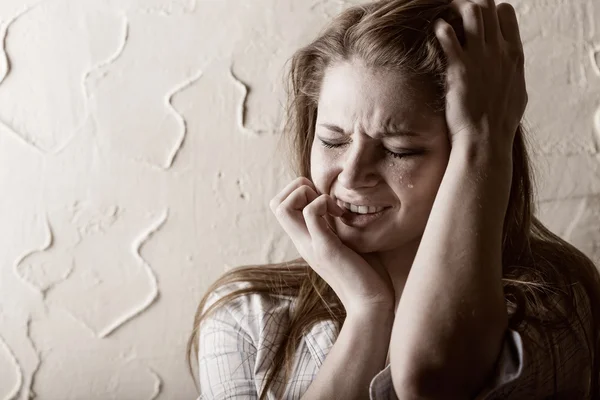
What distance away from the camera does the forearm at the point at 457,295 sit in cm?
91

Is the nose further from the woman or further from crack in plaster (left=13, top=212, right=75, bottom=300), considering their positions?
crack in plaster (left=13, top=212, right=75, bottom=300)

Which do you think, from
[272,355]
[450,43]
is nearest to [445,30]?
[450,43]

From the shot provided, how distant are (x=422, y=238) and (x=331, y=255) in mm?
139

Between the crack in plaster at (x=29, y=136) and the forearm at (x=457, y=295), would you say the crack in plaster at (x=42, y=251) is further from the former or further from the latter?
the forearm at (x=457, y=295)

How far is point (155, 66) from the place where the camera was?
1.55 metres

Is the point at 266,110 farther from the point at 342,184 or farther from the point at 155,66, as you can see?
the point at 342,184

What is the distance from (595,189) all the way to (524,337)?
2.29 ft

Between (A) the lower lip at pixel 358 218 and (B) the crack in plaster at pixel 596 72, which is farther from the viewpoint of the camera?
(B) the crack in plaster at pixel 596 72

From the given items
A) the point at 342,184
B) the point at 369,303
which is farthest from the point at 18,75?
the point at 369,303

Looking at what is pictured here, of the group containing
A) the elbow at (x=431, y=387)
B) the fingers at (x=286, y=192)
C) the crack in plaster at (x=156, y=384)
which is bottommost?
the crack in plaster at (x=156, y=384)

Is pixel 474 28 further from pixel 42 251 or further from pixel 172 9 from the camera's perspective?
pixel 42 251

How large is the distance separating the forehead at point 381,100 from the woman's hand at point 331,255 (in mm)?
129

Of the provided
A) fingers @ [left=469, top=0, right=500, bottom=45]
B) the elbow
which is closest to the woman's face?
fingers @ [left=469, top=0, right=500, bottom=45]

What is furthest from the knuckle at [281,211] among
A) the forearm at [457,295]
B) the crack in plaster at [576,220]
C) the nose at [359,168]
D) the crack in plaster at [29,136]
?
the crack in plaster at [576,220]
